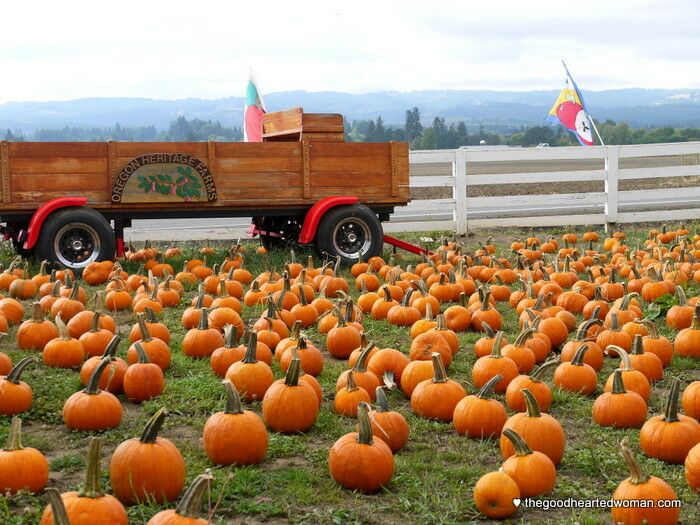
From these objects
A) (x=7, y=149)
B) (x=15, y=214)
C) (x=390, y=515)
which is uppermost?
(x=7, y=149)

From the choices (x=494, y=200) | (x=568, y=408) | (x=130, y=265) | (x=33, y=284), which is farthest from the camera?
(x=494, y=200)

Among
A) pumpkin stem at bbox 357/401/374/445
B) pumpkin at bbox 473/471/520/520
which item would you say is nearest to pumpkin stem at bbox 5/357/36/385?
pumpkin stem at bbox 357/401/374/445

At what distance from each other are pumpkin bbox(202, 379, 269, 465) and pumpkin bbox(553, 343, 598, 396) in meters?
2.16

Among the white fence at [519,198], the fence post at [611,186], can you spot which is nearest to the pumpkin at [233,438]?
the white fence at [519,198]

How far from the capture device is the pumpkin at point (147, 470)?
3.89 m

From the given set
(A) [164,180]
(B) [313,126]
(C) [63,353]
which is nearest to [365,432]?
(C) [63,353]

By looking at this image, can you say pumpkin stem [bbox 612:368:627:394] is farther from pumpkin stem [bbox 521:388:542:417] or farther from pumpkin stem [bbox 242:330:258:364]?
pumpkin stem [bbox 242:330:258:364]

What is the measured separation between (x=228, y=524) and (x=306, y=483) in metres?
0.58

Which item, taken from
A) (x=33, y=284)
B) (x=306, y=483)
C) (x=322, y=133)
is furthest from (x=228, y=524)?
(x=322, y=133)

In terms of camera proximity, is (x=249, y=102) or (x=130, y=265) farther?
(x=249, y=102)

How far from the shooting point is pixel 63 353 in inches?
245

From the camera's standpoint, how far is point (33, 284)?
910cm

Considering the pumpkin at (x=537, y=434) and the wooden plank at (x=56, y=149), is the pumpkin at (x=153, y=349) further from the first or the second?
the wooden plank at (x=56, y=149)

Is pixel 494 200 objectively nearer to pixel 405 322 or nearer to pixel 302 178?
pixel 302 178
